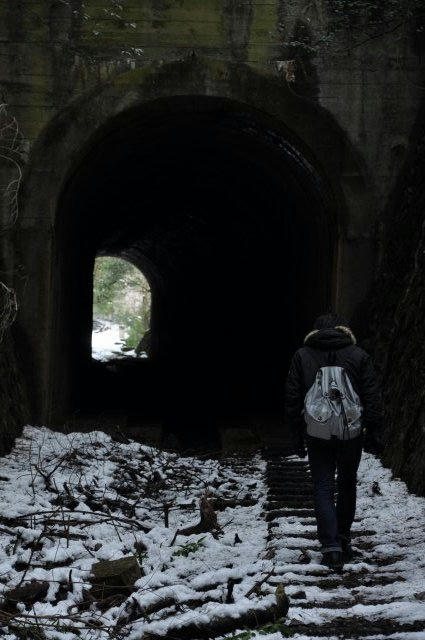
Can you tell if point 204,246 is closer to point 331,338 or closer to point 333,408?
point 331,338

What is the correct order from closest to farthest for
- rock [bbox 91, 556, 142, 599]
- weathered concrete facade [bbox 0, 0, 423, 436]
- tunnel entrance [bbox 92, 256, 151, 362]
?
rock [bbox 91, 556, 142, 599] < weathered concrete facade [bbox 0, 0, 423, 436] < tunnel entrance [bbox 92, 256, 151, 362]

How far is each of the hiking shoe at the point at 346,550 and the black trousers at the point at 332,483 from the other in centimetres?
3

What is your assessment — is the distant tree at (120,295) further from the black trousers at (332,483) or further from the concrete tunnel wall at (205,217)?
the black trousers at (332,483)

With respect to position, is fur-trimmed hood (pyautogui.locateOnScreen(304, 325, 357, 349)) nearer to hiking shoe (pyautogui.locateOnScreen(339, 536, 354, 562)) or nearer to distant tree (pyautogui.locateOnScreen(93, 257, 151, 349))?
hiking shoe (pyautogui.locateOnScreen(339, 536, 354, 562))

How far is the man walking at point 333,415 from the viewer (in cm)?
520

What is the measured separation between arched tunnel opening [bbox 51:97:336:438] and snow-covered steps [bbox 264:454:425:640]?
164 inches

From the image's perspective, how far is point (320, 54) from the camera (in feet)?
31.8

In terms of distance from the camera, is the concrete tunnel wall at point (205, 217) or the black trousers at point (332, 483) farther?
the concrete tunnel wall at point (205, 217)

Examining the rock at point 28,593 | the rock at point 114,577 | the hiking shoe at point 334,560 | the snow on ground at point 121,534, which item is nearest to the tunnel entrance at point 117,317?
the snow on ground at point 121,534

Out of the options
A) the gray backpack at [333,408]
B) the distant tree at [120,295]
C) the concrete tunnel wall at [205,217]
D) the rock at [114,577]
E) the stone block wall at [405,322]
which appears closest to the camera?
the rock at [114,577]

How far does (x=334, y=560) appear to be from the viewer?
199 inches

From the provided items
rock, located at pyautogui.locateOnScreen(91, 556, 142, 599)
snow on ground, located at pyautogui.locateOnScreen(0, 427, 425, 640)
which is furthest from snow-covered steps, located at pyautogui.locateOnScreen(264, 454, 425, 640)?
rock, located at pyautogui.locateOnScreen(91, 556, 142, 599)

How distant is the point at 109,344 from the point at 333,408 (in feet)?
113

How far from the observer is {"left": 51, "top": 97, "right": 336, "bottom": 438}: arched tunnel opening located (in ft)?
35.6
